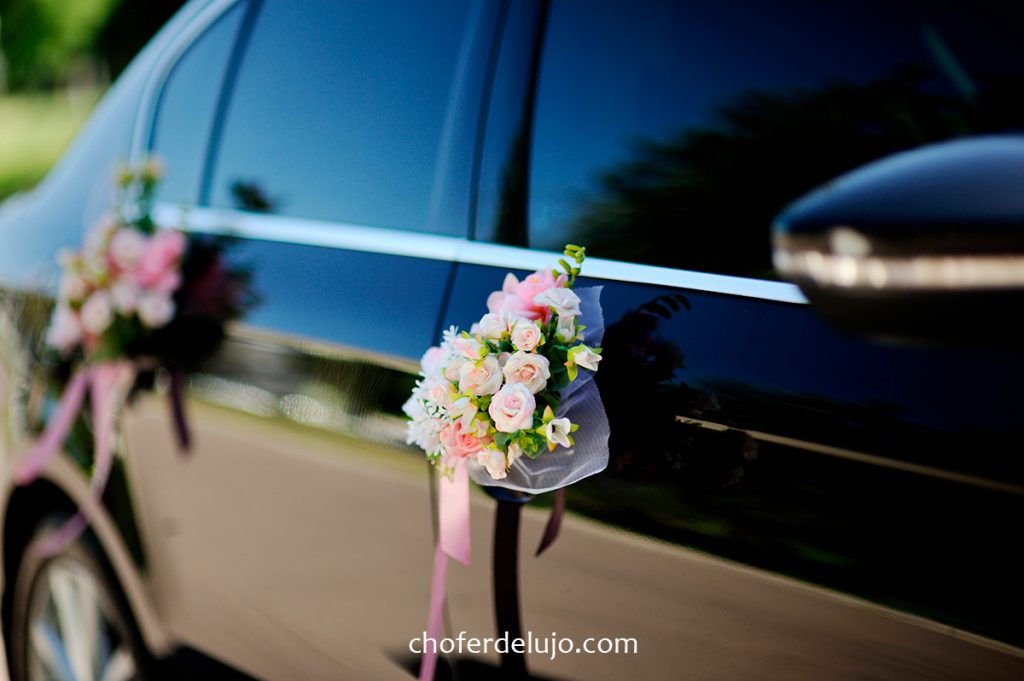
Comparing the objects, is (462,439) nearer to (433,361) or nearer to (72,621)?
(433,361)

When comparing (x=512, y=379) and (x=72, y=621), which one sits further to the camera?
(x=72, y=621)

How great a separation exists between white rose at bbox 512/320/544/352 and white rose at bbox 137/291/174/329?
1.11 meters

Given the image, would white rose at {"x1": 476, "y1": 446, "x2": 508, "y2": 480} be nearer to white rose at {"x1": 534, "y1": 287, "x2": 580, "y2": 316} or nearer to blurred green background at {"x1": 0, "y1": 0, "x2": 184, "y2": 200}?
white rose at {"x1": 534, "y1": 287, "x2": 580, "y2": 316}

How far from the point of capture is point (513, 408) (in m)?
1.42

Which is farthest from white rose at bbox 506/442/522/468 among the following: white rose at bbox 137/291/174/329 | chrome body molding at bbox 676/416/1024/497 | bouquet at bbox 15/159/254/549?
white rose at bbox 137/291/174/329

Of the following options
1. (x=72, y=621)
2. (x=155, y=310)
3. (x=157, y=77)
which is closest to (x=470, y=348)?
(x=155, y=310)

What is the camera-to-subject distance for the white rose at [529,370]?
143 cm

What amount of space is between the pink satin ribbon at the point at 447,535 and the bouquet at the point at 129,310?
2.34 feet

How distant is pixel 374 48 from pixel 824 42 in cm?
87

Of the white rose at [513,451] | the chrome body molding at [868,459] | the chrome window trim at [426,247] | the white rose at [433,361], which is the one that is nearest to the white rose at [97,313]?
the chrome window trim at [426,247]

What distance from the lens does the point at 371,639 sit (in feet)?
5.65

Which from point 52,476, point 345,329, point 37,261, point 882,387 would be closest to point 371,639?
point 345,329

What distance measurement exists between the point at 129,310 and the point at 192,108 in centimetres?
46

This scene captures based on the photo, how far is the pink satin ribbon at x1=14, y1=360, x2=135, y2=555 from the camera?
2.36 m
